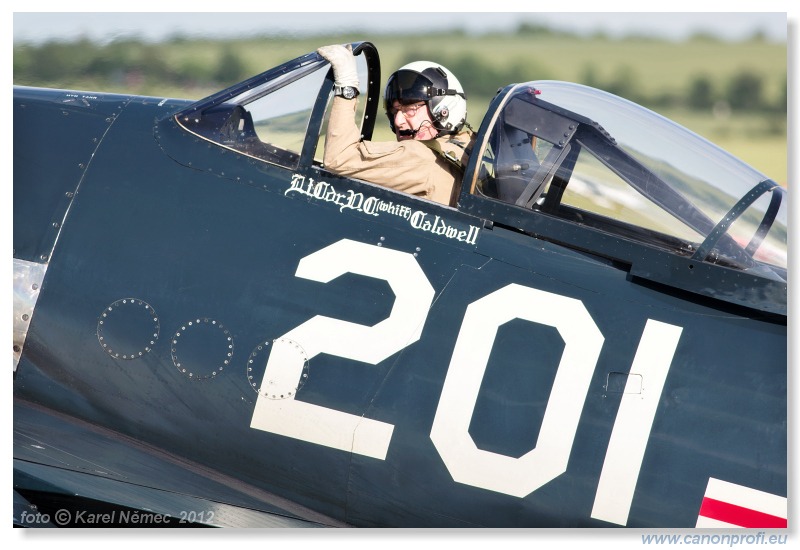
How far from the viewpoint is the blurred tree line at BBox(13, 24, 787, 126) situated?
13469 mm

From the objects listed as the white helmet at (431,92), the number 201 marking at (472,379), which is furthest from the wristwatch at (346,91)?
the number 201 marking at (472,379)

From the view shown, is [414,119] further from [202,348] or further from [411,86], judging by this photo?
[202,348]

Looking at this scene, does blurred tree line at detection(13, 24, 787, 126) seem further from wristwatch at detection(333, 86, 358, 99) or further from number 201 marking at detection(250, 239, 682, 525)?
number 201 marking at detection(250, 239, 682, 525)

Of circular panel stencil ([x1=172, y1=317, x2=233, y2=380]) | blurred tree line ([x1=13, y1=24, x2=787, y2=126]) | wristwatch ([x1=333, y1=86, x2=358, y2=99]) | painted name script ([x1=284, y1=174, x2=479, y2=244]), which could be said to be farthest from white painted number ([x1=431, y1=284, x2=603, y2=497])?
blurred tree line ([x1=13, y1=24, x2=787, y2=126])

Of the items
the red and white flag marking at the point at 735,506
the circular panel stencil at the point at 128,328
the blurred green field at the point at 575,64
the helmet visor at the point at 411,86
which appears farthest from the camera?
the blurred green field at the point at 575,64

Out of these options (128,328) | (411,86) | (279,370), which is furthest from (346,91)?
(128,328)

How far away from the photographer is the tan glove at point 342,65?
3920 millimetres

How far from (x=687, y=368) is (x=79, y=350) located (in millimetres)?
2370

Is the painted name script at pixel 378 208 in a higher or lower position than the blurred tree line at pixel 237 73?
lower

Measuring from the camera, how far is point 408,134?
4344 millimetres

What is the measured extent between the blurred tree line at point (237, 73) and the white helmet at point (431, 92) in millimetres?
6253

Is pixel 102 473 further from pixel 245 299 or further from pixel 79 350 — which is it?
pixel 245 299

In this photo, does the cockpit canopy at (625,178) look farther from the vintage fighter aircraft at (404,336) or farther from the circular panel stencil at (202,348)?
the circular panel stencil at (202,348)

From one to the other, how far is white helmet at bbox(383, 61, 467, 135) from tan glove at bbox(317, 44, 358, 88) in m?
0.33
